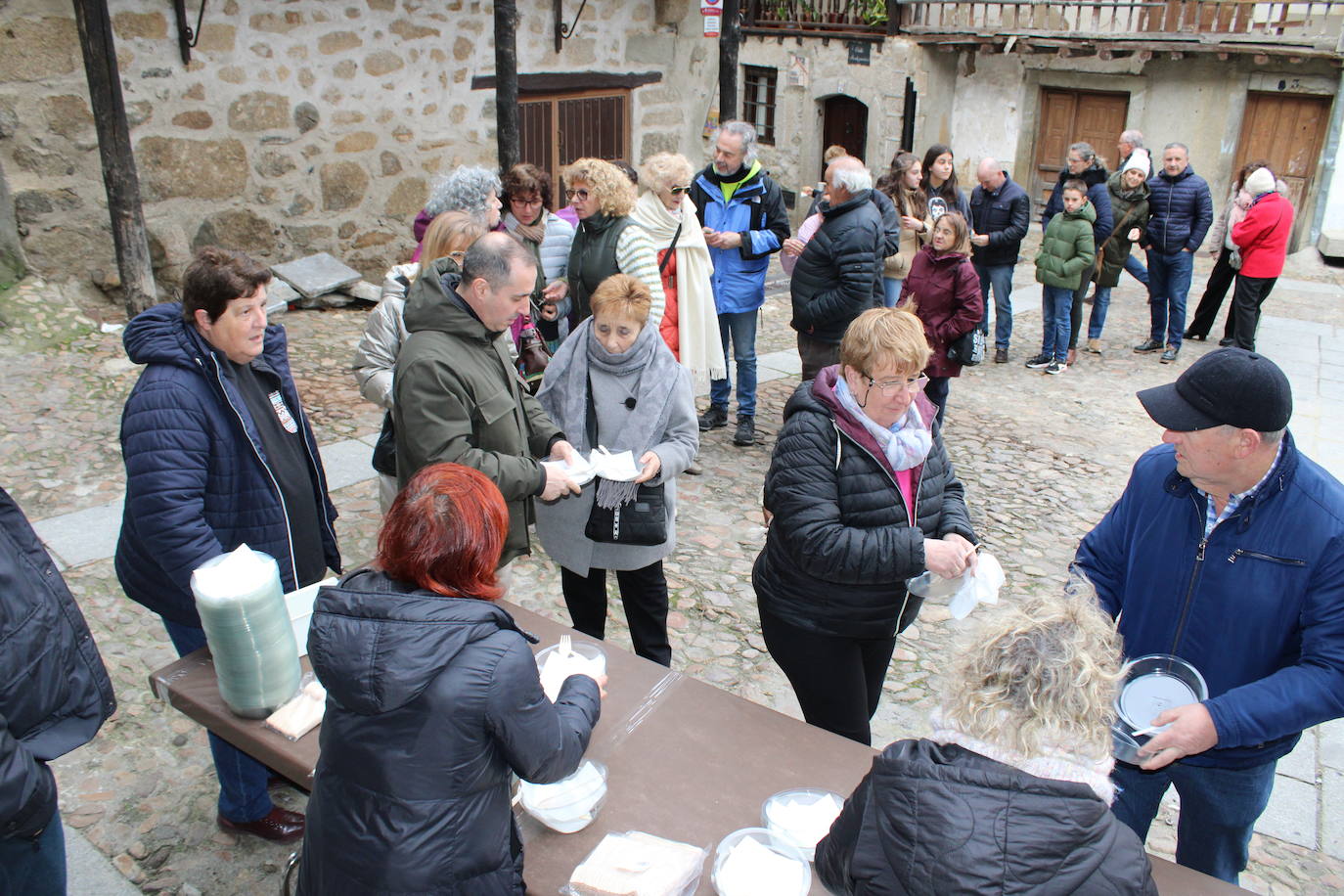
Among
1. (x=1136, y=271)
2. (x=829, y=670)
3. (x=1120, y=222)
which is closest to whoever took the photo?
(x=829, y=670)

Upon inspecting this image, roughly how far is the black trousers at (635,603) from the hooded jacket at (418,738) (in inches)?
71.2

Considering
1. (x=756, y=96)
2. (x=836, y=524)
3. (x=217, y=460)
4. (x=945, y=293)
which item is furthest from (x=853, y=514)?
(x=756, y=96)

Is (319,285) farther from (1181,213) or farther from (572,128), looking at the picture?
(1181,213)

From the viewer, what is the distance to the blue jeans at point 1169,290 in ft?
29.1

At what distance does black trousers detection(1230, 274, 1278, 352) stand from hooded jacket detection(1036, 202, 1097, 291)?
1639mm

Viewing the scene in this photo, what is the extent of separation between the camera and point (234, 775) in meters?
3.00

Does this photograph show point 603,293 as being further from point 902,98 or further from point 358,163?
point 902,98

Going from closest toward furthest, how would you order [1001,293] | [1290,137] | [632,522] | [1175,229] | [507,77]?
1. [632,522]
2. [507,77]
3. [1001,293]
4. [1175,229]
5. [1290,137]

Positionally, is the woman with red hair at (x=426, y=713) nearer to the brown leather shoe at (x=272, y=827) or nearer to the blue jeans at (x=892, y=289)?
the brown leather shoe at (x=272, y=827)

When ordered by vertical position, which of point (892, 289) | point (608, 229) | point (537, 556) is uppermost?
point (608, 229)

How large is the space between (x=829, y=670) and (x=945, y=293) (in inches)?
159

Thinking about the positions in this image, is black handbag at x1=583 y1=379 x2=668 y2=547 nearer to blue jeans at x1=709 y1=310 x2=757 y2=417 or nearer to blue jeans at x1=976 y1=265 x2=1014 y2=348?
blue jeans at x1=709 y1=310 x2=757 y2=417

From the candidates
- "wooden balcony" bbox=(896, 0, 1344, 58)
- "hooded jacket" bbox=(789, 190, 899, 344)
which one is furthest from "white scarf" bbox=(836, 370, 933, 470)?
"wooden balcony" bbox=(896, 0, 1344, 58)

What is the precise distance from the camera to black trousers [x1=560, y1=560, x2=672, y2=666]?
373 centimetres
